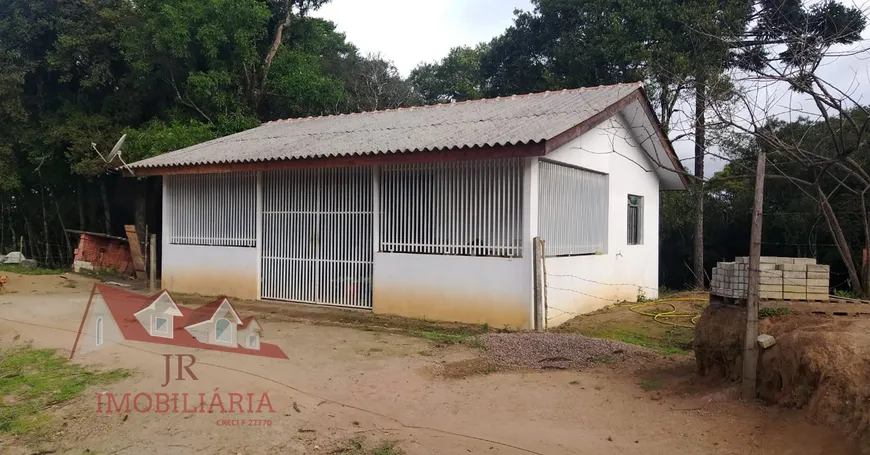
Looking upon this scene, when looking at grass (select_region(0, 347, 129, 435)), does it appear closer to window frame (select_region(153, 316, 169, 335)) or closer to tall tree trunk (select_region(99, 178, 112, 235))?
window frame (select_region(153, 316, 169, 335))

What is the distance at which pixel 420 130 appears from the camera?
10.7 metres

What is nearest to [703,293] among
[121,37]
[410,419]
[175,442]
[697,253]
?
[697,253]

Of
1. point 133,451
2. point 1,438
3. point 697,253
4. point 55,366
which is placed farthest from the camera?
point 697,253

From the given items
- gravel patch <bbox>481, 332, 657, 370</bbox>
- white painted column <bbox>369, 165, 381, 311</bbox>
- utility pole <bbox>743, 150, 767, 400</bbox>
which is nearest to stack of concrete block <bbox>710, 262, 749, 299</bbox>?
utility pole <bbox>743, 150, 767, 400</bbox>

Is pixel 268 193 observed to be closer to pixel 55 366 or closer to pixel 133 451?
pixel 55 366

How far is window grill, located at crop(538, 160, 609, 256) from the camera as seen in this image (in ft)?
30.3

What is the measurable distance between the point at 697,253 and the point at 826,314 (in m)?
14.3

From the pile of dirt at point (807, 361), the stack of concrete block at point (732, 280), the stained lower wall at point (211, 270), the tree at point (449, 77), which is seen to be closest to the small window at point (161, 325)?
the stained lower wall at point (211, 270)

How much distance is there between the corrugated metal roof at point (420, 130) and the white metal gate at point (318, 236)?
2.24 feet

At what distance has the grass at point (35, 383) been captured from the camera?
196 inches

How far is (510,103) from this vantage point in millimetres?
12031

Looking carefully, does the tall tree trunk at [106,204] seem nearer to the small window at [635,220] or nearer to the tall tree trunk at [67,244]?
the tall tree trunk at [67,244]

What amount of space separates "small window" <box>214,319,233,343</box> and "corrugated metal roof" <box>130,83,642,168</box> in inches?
122

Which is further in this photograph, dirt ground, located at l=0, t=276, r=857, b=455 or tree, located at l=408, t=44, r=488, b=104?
tree, located at l=408, t=44, r=488, b=104
